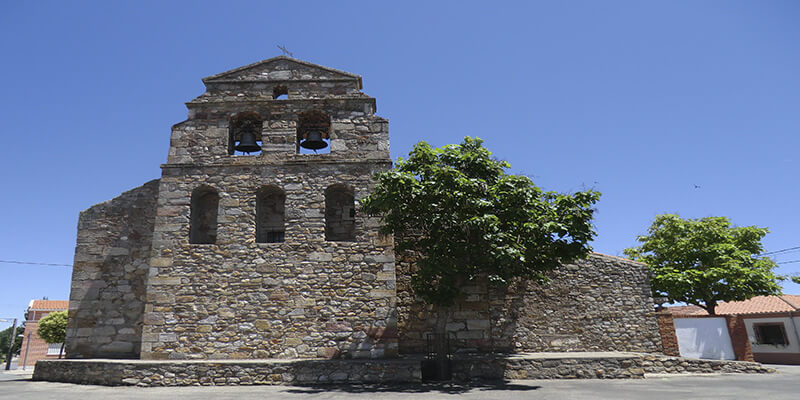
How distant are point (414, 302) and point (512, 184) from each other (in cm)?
439

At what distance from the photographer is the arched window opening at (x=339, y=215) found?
12492mm

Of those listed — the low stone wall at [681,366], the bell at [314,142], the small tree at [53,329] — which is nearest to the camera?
the low stone wall at [681,366]

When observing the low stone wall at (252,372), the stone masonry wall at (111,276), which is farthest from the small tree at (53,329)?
the low stone wall at (252,372)

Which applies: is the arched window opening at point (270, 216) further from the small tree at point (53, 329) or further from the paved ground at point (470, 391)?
the small tree at point (53, 329)

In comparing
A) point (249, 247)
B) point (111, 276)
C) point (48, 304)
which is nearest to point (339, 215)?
point (249, 247)

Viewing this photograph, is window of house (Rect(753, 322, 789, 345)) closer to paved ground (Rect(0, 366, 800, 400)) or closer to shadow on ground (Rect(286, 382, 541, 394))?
paved ground (Rect(0, 366, 800, 400))

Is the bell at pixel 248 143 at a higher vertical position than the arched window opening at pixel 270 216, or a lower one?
higher

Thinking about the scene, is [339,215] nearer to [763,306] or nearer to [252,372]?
[252,372]

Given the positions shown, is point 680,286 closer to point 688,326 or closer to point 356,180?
point 688,326

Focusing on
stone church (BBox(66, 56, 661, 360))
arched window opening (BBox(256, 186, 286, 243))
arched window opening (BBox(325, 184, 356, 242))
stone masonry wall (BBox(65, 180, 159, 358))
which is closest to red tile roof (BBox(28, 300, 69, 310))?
stone masonry wall (BBox(65, 180, 159, 358))

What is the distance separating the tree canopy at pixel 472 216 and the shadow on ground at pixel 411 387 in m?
1.92

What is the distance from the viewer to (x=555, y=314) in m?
13.0

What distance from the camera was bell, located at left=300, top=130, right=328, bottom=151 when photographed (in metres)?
12.7

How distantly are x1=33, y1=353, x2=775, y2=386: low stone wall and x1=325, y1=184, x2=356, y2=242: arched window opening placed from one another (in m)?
3.60
